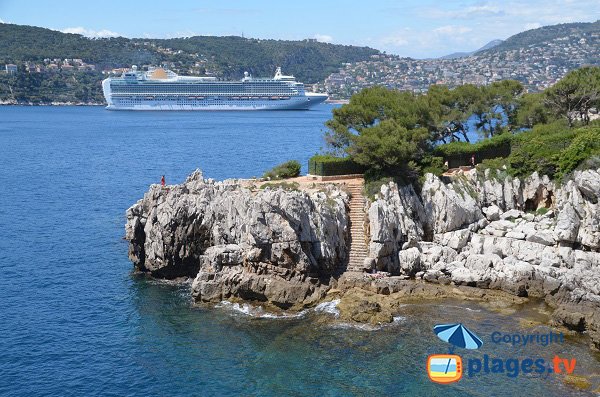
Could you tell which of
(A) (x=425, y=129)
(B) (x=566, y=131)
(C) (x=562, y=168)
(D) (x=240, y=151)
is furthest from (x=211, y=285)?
(D) (x=240, y=151)

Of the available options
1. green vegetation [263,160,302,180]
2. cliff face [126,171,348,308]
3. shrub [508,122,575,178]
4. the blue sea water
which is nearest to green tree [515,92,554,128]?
shrub [508,122,575,178]

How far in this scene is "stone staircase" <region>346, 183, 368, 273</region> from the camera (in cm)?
3778

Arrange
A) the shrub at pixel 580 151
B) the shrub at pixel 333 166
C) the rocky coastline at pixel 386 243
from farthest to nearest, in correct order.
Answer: the shrub at pixel 333 166 < the shrub at pixel 580 151 < the rocky coastline at pixel 386 243

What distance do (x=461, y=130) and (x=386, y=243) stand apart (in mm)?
18035

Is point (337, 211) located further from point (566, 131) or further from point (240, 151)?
point (240, 151)

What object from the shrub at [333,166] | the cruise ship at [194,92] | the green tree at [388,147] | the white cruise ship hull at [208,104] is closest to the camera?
the green tree at [388,147]

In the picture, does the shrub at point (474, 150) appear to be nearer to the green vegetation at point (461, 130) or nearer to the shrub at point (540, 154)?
the green vegetation at point (461, 130)

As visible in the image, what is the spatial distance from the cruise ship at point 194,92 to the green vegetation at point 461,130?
130 metres

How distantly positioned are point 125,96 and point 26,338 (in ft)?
509

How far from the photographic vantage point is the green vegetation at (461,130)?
137 feet

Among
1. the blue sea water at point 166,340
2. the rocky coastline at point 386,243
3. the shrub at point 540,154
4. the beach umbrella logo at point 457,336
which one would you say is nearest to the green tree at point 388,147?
the rocky coastline at point 386,243

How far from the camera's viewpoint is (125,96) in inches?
7062

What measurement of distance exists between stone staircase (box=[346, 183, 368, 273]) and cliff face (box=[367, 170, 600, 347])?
0.92m

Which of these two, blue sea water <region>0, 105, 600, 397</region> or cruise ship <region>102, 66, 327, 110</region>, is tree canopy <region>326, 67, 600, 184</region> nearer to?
blue sea water <region>0, 105, 600, 397</region>
